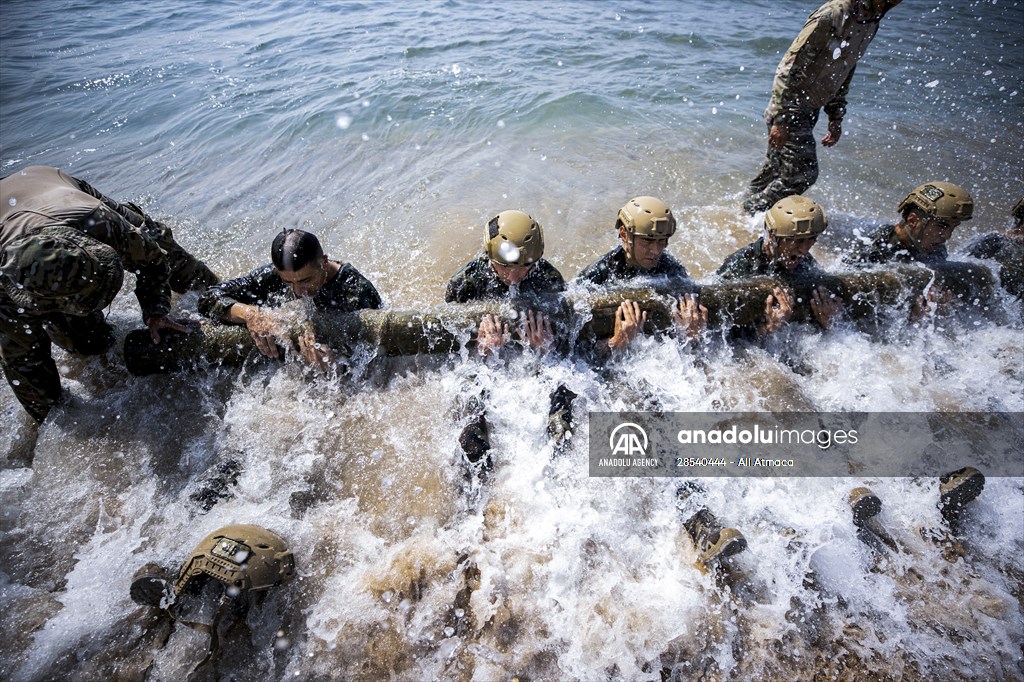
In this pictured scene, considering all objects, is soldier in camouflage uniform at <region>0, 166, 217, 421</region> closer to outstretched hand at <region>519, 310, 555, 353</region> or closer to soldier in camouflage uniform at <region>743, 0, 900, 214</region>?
outstretched hand at <region>519, 310, 555, 353</region>

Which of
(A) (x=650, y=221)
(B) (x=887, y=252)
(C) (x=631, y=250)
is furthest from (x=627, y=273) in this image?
(B) (x=887, y=252)

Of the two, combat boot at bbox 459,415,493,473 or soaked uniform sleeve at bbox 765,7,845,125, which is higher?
soaked uniform sleeve at bbox 765,7,845,125

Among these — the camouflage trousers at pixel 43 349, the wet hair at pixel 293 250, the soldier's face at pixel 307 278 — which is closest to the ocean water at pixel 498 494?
the camouflage trousers at pixel 43 349

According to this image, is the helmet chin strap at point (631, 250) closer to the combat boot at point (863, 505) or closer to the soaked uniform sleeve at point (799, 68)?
the combat boot at point (863, 505)

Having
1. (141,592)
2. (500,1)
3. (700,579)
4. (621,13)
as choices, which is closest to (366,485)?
(141,592)

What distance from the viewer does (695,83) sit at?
10.4 m

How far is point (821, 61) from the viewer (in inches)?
198

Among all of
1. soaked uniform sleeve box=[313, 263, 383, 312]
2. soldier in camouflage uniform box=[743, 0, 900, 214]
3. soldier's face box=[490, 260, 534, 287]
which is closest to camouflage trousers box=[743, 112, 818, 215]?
soldier in camouflage uniform box=[743, 0, 900, 214]

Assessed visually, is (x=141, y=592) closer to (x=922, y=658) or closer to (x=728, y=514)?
(x=728, y=514)

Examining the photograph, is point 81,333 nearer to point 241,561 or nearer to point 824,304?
point 241,561

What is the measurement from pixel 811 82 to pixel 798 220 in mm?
2621

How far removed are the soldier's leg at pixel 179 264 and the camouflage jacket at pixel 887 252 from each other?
643 centimetres

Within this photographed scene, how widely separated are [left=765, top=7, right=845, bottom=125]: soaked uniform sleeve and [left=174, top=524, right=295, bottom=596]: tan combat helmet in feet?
20.5

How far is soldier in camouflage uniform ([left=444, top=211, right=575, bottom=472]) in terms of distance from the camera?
3350 mm
